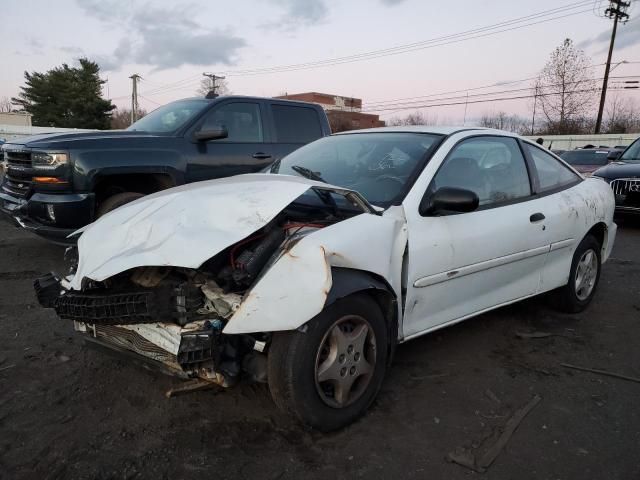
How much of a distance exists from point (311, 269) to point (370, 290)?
512mm

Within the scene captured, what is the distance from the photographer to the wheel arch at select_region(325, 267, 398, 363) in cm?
243

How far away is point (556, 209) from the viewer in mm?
4027

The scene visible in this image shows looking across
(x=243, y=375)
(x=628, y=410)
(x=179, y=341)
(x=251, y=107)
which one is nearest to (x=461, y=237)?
(x=628, y=410)

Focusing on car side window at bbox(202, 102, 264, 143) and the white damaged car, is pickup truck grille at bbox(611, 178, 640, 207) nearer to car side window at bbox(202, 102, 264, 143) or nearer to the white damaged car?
the white damaged car

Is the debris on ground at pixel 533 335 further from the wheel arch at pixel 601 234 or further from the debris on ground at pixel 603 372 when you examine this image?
the wheel arch at pixel 601 234

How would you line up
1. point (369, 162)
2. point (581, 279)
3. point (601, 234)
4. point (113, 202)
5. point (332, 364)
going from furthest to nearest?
1. point (113, 202)
2. point (601, 234)
3. point (581, 279)
4. point (369, 162)
5. point (332, 364)

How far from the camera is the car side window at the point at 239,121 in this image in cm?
629

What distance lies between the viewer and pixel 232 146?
634cm

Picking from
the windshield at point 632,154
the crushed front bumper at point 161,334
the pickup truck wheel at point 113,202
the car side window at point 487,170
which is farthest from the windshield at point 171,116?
the windshield at point 632,154

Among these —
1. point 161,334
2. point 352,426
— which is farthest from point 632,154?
point 161,334

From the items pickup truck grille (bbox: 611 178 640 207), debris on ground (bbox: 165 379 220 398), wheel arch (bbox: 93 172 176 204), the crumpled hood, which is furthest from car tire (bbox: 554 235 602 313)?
pickup truck grille (bbox: 611 178 640 207)

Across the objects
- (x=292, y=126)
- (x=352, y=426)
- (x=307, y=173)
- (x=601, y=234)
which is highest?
(x=292, y=126)

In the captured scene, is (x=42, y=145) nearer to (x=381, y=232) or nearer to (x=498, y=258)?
(x=381, y=232)

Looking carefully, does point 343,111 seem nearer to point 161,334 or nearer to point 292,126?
point 292,126
